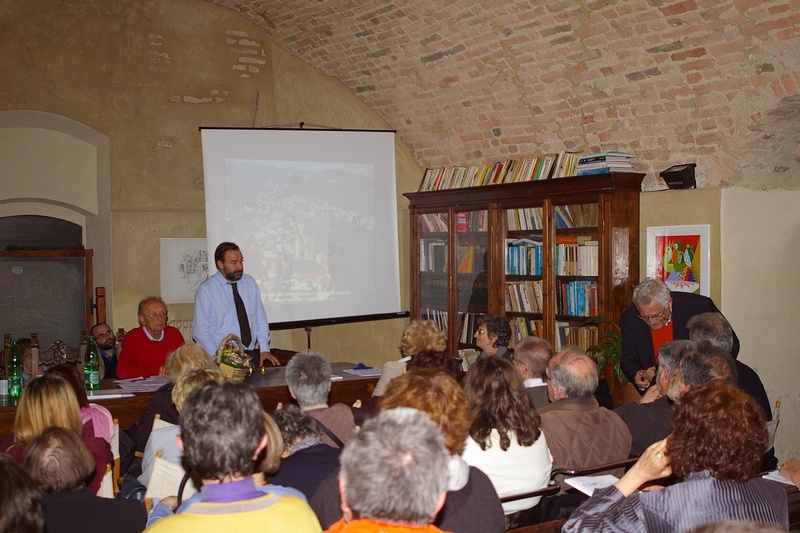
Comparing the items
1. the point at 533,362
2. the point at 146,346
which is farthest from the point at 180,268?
the point at 533,362

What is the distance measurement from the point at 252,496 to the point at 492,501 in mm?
800

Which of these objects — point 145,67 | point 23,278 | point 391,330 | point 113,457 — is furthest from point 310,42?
point 113,457

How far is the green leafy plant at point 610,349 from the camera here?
248 inches

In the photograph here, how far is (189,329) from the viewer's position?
8836 mm

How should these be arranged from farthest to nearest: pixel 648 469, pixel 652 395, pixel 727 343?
1. pixel 727 343
2. pixel 652 395
3. pixel 648 469

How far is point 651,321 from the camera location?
5.48 metres

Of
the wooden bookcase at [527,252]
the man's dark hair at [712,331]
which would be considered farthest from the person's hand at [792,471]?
the wooden bookcase at [527,252]

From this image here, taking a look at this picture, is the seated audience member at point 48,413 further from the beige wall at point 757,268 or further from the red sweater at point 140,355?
the beige wall at point 757,268

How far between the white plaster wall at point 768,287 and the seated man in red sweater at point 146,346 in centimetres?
398

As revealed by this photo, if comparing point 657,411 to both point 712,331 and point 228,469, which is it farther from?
point 228,469

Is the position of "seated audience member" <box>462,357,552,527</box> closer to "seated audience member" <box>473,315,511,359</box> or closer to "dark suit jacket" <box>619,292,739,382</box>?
"seated audience member" <box>473,315,511,359</box>

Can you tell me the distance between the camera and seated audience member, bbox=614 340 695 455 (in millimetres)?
3834

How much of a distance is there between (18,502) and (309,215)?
611 centimetres

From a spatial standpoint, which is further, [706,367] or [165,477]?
[706,367]
